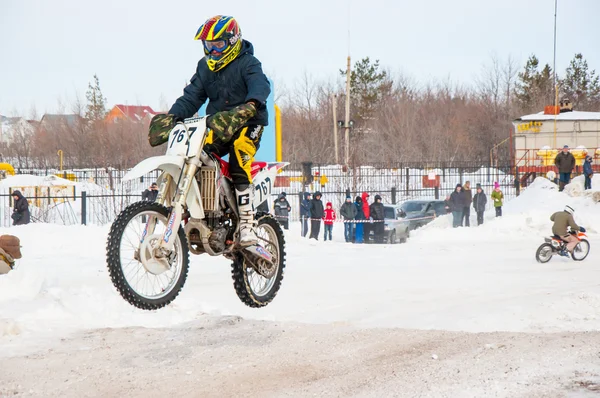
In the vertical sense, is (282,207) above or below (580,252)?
above

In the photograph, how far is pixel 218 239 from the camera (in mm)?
5613

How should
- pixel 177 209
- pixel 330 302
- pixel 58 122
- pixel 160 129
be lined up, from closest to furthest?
pixel 177 209 < pixel 160 129 < pixel 330 302 < pixel 58 122

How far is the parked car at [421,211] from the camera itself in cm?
2225

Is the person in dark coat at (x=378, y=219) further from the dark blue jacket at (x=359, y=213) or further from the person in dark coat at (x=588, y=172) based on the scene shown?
the person in dark coat at (x=588, y=172)

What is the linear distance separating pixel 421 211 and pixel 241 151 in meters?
17.5

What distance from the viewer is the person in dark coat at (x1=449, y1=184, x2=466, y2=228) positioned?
23125 millimetres

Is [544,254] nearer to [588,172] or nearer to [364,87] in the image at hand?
[588,172]

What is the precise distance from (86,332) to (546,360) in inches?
198

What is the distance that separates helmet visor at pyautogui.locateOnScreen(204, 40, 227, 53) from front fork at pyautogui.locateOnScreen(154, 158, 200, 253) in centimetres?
102

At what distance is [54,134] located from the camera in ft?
178

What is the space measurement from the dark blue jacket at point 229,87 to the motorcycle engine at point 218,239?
98cm

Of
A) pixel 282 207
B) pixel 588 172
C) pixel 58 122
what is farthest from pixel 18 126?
pixel 588 172

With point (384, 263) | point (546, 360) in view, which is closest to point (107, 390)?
point (546, 360)

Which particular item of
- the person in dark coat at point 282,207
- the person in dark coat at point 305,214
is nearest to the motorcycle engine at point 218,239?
the person in dark coat at point 282,207
